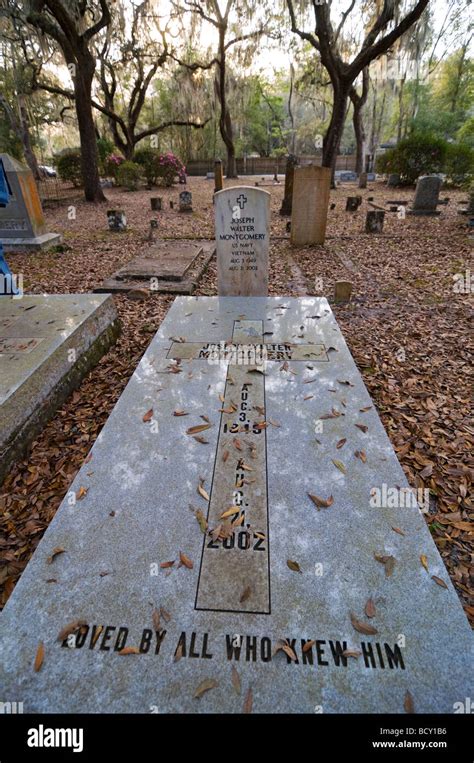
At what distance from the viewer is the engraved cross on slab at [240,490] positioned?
191cm

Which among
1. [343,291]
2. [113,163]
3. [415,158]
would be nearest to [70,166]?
[113,163]

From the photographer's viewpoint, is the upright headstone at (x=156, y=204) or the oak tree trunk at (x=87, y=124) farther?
the upright headstone at (x=156, y=204)

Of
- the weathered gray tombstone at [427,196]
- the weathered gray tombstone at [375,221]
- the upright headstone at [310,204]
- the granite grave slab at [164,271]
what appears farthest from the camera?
the weathered gray tombstone at [427,196]

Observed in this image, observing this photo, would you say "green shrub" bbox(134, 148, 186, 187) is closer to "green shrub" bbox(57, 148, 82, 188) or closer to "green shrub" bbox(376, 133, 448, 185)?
"green shrub" bbox(57, 148, 82, 188)

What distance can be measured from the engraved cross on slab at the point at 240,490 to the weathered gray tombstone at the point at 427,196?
12.1 meters

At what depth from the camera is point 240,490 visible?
2461 mm

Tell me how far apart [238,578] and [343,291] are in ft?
17.7

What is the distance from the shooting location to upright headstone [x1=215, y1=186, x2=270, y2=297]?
527 centimetres

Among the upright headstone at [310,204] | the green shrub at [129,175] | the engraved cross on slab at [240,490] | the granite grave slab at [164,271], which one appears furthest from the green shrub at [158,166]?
Result: the engraved cross on slab at [240,490]

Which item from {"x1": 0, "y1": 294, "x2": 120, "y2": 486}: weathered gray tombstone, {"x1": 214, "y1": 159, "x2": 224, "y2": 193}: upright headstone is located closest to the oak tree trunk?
{"x1": 214, "y1": 159, "x2": 224, "y2": 193}: upright headstone

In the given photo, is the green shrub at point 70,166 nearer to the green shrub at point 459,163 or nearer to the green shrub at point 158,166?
the green shrub at point 158,166

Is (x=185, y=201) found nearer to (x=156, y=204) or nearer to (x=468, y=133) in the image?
(x=156, y=204)

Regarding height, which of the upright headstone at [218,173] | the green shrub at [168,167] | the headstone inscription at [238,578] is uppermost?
the green shrub at [168,167]
